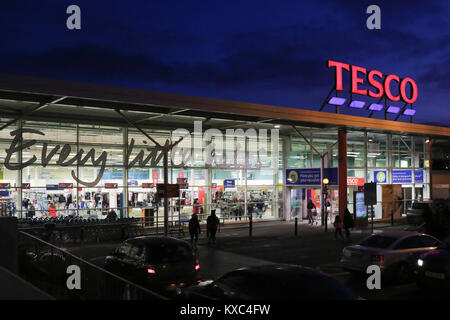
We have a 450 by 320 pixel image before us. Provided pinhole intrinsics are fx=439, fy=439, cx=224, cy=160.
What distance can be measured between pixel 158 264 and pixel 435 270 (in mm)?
6905

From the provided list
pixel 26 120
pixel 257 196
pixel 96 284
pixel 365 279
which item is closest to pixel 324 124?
pixel 257 196

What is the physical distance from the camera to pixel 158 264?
33.4 feet

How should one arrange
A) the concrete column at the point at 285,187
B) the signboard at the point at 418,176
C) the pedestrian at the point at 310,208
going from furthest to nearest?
the signboard at the point at 418,176
the concrete column at the point at 285,187
the pedestrian at the point at 310,208

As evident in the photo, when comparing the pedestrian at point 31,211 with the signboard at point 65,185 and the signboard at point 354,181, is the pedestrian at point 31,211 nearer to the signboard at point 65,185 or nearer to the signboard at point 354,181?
the signboard at point 65,185

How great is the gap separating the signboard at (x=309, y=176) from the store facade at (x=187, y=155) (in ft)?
0.32

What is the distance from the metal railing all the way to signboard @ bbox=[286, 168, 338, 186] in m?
→ 18.9

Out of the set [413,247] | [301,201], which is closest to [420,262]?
[413,247]

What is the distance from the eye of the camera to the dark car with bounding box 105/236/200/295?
1005 centimetres

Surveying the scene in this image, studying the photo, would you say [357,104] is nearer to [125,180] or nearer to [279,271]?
[125,180]

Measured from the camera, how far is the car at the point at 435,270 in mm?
10891

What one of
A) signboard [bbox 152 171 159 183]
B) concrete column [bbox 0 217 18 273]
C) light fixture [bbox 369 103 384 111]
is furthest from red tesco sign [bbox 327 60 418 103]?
concrete column [bbox 0 217 18 273]

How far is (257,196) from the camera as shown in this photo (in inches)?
1178

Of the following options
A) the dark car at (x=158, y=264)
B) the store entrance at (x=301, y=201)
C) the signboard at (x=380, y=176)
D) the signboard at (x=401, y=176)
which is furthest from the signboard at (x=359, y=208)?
the dark car at (x=158, y=264)

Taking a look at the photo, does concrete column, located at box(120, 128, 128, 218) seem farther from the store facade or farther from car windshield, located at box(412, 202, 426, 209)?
car windshield, located at box(412, 202, 426, 209)
